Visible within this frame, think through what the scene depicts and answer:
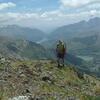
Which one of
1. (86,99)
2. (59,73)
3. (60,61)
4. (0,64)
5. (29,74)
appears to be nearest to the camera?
(86,99)

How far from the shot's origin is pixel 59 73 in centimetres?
3734

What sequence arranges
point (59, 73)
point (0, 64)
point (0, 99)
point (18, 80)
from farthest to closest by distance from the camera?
point (59, 73) < point (0, 64) < point (18, 80) < point (0, 99)

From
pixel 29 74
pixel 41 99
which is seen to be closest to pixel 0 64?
pixel 29 74

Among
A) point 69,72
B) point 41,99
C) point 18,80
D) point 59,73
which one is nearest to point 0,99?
point 41,99

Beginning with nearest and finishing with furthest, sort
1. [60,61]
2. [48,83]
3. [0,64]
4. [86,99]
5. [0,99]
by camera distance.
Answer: [0,99]
[86,99]
[48,83]
[0,64]
[60,61]

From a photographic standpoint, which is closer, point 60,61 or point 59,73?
point 59,73

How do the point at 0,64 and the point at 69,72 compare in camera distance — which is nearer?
the point at 0,64

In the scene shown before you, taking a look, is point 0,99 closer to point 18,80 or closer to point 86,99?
point 86,99

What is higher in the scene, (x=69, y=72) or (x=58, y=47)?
(x=58, y=47)

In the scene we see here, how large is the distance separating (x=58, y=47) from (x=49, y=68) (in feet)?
10.2

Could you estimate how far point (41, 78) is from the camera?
31203 millimetres

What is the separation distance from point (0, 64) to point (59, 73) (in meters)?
7.36

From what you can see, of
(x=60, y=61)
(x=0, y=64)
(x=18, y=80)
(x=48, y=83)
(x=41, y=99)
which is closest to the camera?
(x=41, y=99)

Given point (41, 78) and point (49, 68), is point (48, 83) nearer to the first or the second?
point (41, 78)
